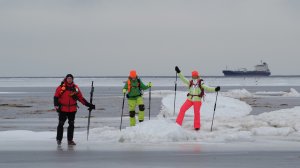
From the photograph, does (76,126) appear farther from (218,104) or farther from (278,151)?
(278,151)

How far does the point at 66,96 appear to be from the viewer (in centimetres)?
1485

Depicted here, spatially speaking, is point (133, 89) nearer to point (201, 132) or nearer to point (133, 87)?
point (133, 87)

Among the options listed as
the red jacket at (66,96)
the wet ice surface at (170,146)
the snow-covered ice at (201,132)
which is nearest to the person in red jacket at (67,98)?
the red jacket at (66,96)

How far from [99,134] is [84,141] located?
150 centimetres

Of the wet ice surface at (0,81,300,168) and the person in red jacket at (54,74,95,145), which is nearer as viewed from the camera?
the wet ice surface at (0,81,300,168)

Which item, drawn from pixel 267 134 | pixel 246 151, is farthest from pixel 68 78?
pixel 267 134

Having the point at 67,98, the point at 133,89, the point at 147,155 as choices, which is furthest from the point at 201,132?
the point at 147,155

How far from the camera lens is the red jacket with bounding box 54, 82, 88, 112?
48.5ft

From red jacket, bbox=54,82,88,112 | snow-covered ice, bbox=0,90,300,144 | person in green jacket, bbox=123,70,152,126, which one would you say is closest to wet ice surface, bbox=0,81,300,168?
snow-covered ice, bbox=0,90,300,144

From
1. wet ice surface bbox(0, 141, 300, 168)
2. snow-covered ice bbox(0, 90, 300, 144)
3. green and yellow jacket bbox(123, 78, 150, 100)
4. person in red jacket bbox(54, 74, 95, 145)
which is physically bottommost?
wet ice surface bbox(0, 141, 300, 168)

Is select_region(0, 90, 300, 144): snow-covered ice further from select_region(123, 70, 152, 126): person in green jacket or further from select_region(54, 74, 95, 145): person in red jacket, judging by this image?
select_region(54, 74, 95, 145): person in red jacket

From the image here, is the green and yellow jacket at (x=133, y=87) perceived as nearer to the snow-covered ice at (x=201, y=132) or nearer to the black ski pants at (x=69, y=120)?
the snow-covered ice at (x=201, y=132)

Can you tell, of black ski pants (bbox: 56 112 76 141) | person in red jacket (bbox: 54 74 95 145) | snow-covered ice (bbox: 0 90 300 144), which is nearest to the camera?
person in red jacket (bbox: 54 74 95 145)

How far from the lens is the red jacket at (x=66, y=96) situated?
48.5 feet
